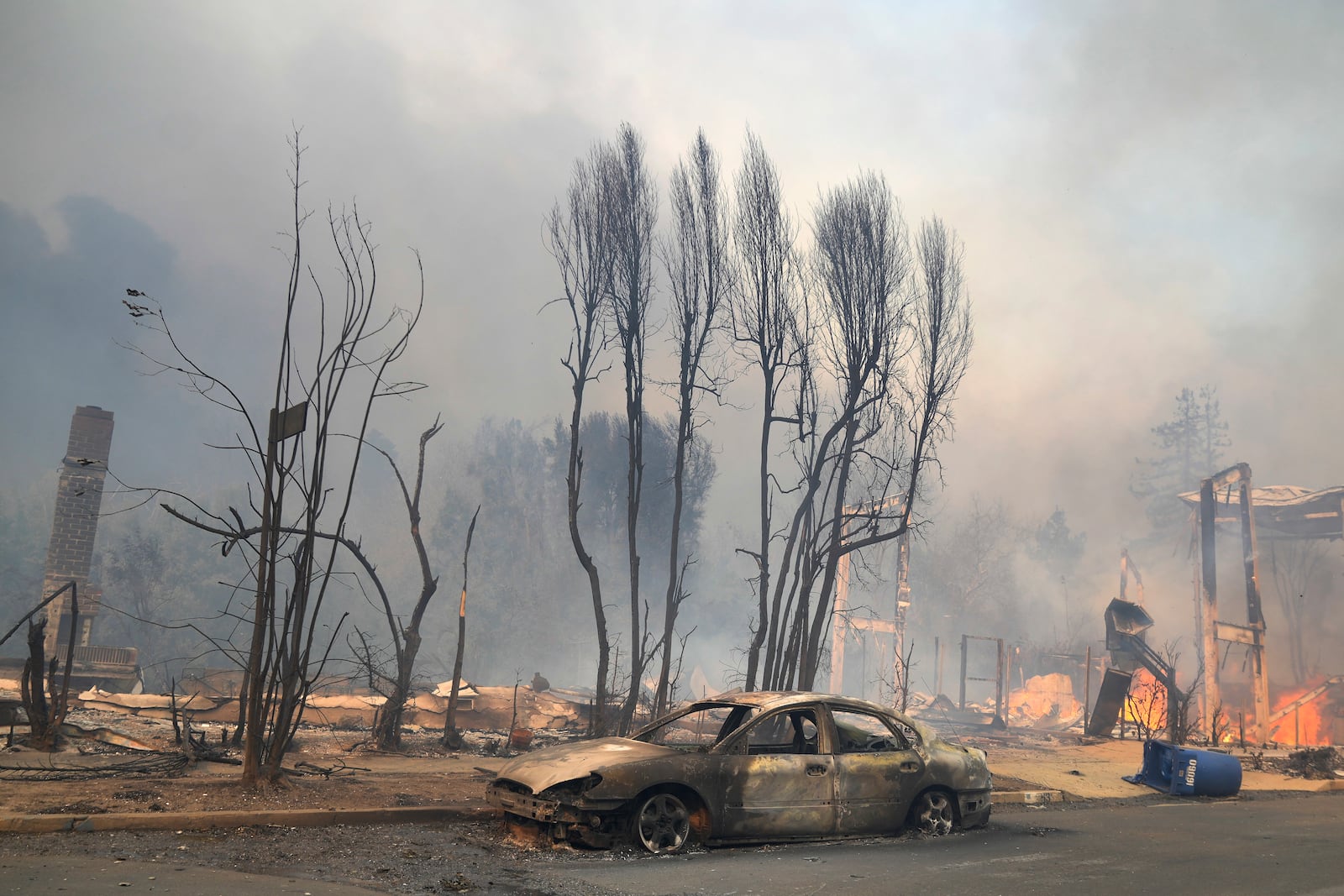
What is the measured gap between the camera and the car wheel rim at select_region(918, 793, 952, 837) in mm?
8938

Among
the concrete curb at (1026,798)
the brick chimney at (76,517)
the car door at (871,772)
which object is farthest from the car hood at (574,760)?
the brick chimney at (76,517)

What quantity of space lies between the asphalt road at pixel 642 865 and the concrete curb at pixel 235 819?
0.12 m

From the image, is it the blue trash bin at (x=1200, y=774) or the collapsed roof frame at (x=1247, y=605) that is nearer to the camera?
the blue trash bin at (x=1200, y=774)

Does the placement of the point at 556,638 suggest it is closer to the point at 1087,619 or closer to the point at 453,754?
the point at 1087,619

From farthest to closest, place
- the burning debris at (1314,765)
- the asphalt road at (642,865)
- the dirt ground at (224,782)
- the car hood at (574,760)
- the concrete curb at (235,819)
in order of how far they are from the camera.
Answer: the burning debris at (1314,765)
the dirt ground at (224,782)
the car hood at (574,760)
the concrete curb at (235,819)
the asphalt road at (642,865)

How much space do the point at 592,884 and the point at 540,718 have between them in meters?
14.9

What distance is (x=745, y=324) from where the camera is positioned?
17547mm

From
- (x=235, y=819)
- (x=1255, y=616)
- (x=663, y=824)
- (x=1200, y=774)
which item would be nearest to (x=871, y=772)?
(x=663, y=824)

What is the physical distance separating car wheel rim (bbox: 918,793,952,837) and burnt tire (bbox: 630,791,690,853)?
2.64 meters

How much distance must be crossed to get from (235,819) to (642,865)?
3.37 m

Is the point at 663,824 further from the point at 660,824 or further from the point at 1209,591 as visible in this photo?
the point at 1209,591

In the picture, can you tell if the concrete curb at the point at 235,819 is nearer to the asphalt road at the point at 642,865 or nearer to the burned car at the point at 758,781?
the asphalt road at the point at 642,865

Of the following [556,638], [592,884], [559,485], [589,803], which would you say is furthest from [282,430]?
[559,485]

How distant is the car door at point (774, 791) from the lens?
789cm
